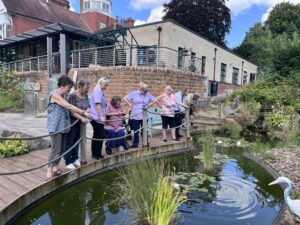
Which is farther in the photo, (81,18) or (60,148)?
(81,18)

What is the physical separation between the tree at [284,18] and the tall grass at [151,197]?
1527 inches

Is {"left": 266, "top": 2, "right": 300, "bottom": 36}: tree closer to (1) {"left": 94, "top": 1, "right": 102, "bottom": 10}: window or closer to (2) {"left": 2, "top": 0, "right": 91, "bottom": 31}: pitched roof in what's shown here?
(1) {"left": 94, "top": 1, "right": 102, "bottom": 10}: window

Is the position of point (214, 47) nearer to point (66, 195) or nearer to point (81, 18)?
point (81, 18)

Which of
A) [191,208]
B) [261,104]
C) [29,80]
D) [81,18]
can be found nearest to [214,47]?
[261,104]

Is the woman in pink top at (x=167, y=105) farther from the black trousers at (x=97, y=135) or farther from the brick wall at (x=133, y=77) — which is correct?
the brick wall at (x=133, y=77)

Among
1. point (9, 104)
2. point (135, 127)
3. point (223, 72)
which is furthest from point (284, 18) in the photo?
point (135, 127)

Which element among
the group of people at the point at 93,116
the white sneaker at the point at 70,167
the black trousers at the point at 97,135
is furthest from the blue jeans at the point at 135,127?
the white sneaker at the point at 70,167

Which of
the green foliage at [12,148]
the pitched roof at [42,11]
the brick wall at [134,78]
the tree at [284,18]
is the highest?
the tree at [284,18]

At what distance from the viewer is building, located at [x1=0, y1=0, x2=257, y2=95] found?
55.7 feet

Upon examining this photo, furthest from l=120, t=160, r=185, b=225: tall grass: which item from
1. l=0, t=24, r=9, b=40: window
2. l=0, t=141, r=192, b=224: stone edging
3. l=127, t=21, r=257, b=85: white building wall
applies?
l=0, t=24, r=9, b=40: window

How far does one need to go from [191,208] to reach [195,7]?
86.4ft

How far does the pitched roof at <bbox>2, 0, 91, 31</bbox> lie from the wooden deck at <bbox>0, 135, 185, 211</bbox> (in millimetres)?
24097

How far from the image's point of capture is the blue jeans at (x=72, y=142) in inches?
193

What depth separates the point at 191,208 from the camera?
430 centimetres
